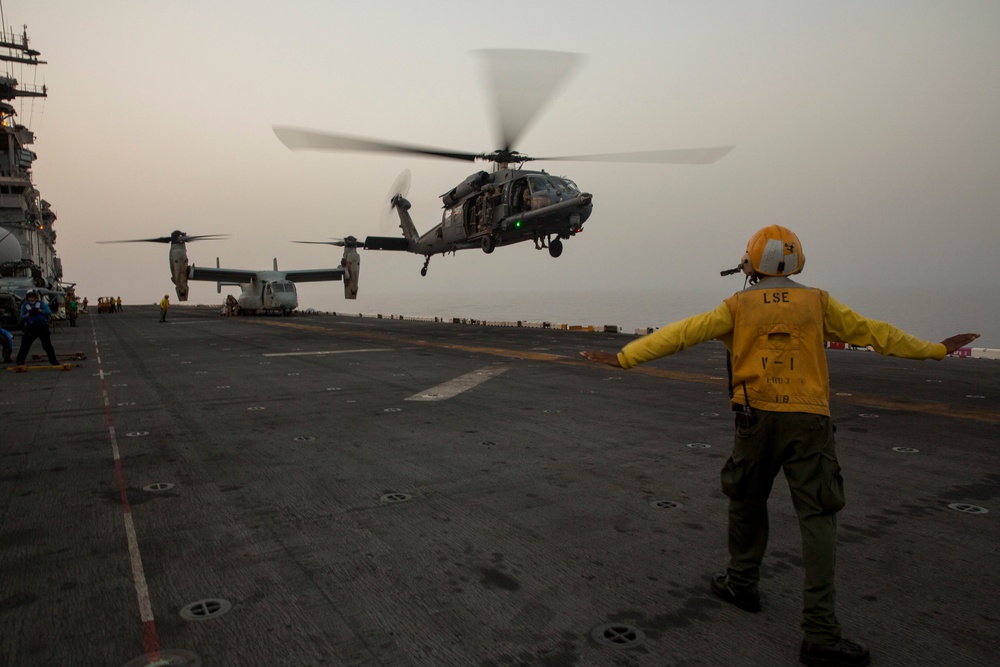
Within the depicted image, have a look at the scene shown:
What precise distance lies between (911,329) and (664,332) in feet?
167

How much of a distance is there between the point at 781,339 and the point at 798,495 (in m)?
0.81

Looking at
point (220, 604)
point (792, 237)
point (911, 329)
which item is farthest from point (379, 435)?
point (911, 329)

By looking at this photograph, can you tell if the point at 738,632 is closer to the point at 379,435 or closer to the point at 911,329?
the point at 379,435

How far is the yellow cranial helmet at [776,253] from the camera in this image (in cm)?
331

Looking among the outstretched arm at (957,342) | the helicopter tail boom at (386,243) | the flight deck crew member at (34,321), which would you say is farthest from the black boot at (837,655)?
the helicopter tail boom at (386,243)

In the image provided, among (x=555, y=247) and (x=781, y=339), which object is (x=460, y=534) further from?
(x=555, y=247)

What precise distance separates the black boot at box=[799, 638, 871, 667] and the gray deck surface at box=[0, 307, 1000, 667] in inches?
5.7

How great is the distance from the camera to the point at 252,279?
4716cm

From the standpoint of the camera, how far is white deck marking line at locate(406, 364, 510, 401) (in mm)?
10287

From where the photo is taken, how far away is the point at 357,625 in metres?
3.09

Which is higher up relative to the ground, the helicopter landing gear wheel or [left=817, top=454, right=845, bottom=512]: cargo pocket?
the helicopter landing gear wheel

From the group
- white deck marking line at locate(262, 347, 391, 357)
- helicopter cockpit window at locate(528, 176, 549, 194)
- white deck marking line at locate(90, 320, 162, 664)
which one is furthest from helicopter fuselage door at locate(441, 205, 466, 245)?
white deck marking line at locate(90, 320, 162, 664)

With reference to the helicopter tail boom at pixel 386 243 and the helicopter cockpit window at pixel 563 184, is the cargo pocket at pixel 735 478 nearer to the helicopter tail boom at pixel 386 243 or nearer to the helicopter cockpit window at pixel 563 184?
the helicopter cockpit window at pixel 563 184

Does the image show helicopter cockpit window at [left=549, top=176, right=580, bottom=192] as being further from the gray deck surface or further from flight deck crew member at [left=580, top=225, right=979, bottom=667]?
flight deck crew member at [left=580, top=225, right=979, bottom=667]
